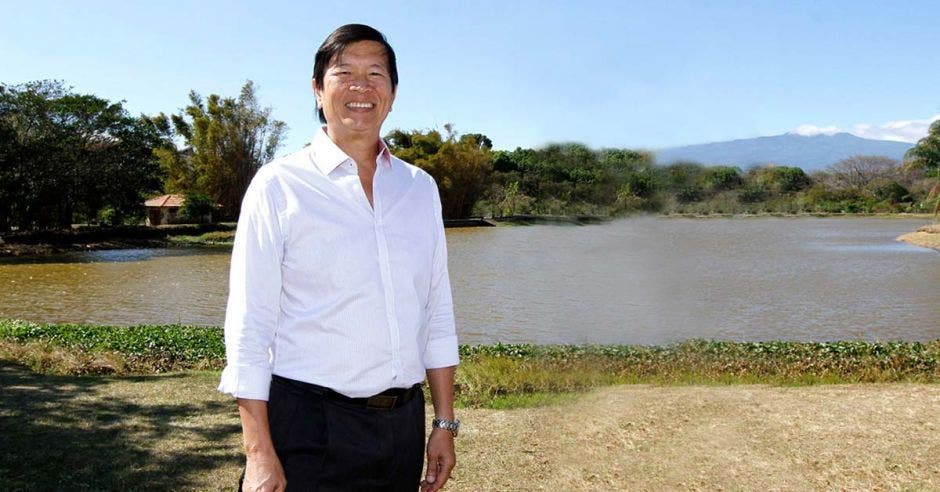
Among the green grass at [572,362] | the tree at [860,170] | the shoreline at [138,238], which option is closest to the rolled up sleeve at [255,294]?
the green grass at [572,362]

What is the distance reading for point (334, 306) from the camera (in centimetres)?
156

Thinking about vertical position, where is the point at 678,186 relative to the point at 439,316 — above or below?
above

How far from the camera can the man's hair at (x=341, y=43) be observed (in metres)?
1.70

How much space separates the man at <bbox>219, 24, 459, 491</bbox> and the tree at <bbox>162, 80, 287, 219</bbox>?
44.3 metres

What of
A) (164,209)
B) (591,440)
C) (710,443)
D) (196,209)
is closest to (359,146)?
(591,440)

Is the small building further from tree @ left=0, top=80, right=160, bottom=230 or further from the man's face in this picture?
the man's face

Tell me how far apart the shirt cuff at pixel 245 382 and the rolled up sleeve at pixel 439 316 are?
1.52 feet

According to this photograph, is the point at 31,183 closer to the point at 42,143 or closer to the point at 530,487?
the point at 42,143

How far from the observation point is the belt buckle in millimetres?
1620

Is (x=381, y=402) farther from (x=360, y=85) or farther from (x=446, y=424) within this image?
(x=360, y=85)

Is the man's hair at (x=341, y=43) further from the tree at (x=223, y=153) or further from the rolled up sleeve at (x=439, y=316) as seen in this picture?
the tree at (x=223, y=153)

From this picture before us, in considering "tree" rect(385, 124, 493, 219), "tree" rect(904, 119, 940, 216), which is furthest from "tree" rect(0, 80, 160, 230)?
"tree" rect(904, 119, 940, 216)

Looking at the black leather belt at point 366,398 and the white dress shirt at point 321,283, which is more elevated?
the white dress shirt at point 321,283

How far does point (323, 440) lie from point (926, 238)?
36536mm
